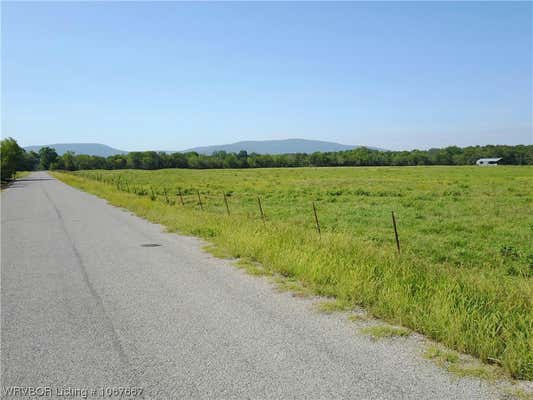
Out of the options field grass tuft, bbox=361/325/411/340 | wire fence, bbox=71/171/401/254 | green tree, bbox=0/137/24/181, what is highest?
green tree, bbox=0/137/24/181

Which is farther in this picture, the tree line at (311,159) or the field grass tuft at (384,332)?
the tree line at (311,159)

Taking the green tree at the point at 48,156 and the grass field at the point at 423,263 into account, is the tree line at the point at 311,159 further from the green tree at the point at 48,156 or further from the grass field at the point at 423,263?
the grass field at the point at 423,263

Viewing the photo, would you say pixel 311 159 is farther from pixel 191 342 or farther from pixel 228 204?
pixel 191 342

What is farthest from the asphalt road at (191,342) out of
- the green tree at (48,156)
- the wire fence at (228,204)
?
the green tree at (48,156)

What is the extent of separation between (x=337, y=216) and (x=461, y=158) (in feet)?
502

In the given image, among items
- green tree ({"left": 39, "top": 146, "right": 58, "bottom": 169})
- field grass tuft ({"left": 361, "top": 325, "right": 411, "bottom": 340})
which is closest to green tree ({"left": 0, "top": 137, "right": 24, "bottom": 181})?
field grass tuft ({"left": 361, "top": 325, "right": 411, "bottom": 340})

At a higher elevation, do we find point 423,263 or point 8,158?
point 8,158

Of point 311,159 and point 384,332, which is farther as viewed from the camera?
point 311,159

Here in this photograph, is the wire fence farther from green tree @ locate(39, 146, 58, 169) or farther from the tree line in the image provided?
green tree @ locate(39, 146, 58, 169)

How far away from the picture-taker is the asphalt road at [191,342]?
144 inches

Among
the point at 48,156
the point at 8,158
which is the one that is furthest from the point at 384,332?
the point at 48,156

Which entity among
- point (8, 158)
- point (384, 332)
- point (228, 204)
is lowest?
point (228, 204)

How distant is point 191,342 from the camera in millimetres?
4621

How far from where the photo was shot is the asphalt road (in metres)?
3.67
